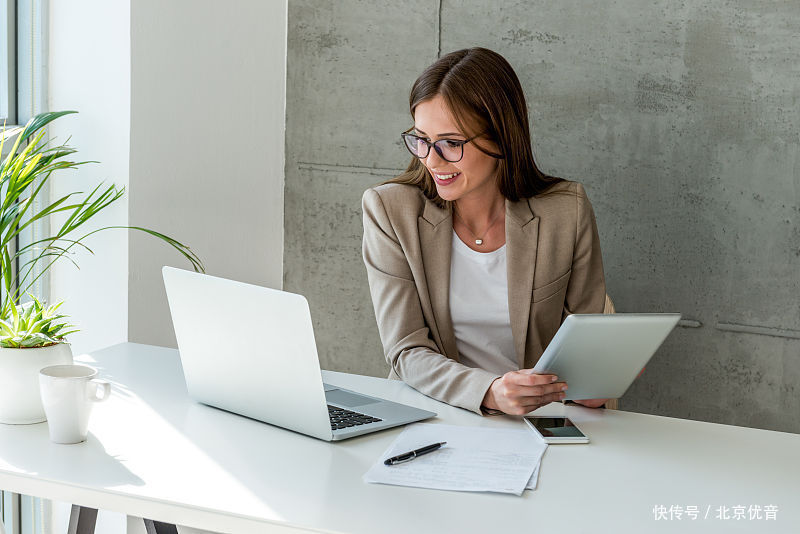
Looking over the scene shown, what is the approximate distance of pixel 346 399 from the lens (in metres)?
1.82

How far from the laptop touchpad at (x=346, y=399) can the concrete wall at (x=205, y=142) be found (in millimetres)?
1191

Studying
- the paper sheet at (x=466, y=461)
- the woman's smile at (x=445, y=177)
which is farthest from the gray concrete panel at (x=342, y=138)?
the paper sheet at (x=466, y=461)

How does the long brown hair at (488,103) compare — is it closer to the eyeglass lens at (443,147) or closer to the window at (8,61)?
the eyeglass lens at (443,147)

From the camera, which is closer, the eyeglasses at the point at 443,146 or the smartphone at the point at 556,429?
the smartphone at the point at 556,429

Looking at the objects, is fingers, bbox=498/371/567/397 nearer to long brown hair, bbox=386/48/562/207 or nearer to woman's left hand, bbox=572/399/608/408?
woman's left hand, bbox=572/399/608/408

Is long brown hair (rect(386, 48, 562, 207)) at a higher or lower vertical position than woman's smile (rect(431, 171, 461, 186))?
higher

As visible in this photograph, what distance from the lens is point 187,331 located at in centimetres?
170

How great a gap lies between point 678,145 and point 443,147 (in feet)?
3.53

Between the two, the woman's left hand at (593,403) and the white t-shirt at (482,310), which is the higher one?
the white t-shirt at (482,310)

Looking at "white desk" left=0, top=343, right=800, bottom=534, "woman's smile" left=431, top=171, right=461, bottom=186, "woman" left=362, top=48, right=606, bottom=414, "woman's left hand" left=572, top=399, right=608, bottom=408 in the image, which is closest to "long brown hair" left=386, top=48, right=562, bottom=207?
"woman" left=362, top=48, right=606, bottom=414

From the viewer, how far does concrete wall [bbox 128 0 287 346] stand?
2775 mm

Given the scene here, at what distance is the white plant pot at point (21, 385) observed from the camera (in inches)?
62.2

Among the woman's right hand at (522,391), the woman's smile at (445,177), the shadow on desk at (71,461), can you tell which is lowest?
the shadow on desk at (71,461)

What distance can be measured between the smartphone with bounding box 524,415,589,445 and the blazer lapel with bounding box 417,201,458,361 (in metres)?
0.55
